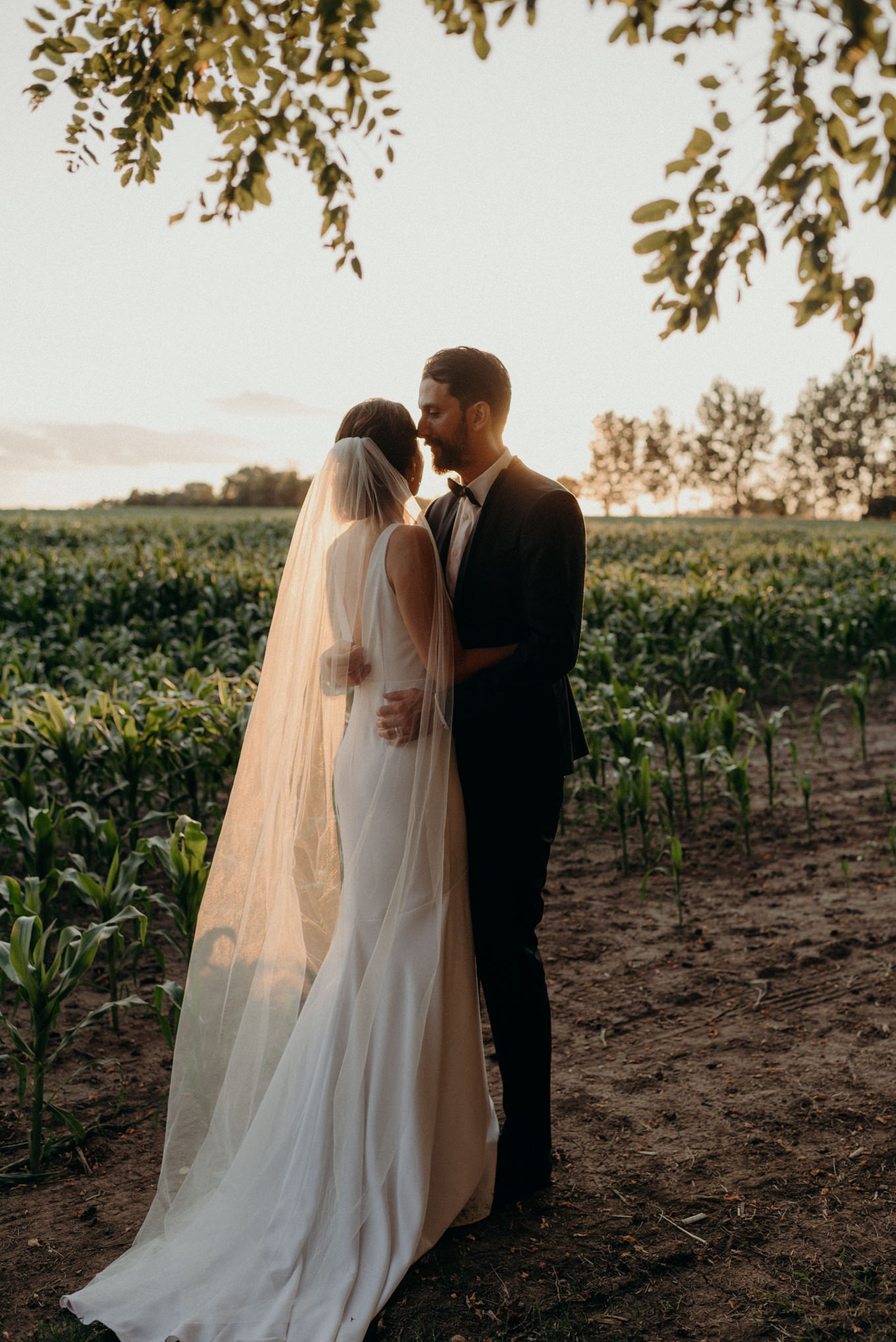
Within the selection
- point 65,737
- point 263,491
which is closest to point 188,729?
point 65,737

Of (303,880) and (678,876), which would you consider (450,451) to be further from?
(678,876)

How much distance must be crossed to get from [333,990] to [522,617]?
1.04m

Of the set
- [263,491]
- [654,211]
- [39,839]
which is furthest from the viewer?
[263,491]

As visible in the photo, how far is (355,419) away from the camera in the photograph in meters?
2.38

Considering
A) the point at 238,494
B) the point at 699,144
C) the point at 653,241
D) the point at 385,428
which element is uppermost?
the point at 238,494

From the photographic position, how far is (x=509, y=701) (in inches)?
93.3

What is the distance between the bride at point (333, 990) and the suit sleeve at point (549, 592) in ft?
0.40

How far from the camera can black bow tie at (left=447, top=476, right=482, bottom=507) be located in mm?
2432

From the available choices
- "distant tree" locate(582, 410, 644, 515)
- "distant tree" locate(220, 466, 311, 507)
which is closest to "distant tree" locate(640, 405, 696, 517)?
"distant tree" locate(582, 410, 644, 515)

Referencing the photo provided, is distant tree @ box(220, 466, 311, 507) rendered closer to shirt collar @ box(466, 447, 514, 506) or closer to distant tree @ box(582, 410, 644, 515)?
distant tree @ box(582, 410, 644, 515)

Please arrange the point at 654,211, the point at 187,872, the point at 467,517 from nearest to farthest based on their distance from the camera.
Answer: the point at 654,211 < the point at 467,517 < the point at 187,872

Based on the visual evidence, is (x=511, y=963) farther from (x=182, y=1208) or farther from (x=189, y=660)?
(x=189, y=660)

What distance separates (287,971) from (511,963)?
23.2 inches

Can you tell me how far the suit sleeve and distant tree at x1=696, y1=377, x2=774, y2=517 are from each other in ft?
242
